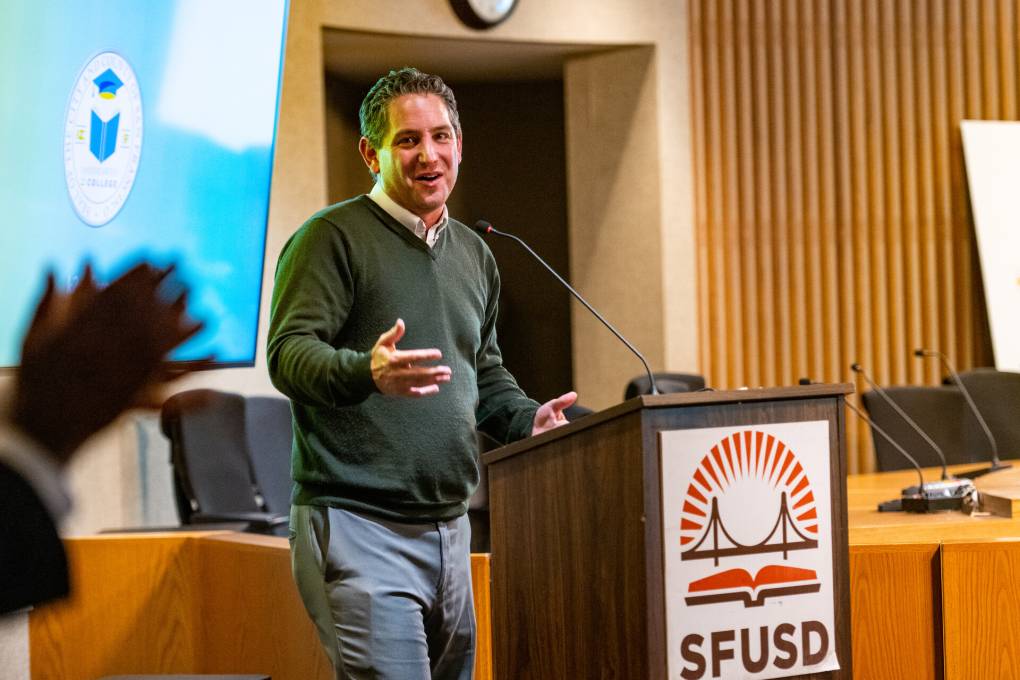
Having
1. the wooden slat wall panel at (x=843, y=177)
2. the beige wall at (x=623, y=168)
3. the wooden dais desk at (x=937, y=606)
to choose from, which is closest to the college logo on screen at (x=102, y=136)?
the wooden dais desk at (x=937, y=606)

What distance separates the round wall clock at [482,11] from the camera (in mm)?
6316

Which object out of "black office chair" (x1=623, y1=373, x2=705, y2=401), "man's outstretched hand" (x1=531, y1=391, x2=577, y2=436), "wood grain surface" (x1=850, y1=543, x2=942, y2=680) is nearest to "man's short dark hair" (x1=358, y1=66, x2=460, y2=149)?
"man's outstretched hand" (x1=531, y1=391, x2=577, y2=436)

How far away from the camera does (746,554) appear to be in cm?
176

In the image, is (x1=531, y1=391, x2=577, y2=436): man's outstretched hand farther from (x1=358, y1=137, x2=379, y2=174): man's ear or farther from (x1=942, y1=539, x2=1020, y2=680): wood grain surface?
(x1=942, y1=539, x2=1020, y2=680): wood grain surface

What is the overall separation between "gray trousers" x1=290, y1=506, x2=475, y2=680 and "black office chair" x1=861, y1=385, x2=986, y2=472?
340cm

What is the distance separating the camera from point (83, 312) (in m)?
0.76

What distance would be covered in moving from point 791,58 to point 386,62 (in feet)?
8.13

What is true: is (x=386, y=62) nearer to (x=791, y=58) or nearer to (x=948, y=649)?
(x=791, y=58)

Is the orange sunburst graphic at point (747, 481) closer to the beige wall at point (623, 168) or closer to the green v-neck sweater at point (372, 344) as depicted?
the green v-neck sweater at point (372, 344)

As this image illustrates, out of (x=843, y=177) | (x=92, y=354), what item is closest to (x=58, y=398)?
(x=92, y=354)

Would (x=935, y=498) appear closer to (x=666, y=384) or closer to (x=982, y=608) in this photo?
(x=982, y=608)

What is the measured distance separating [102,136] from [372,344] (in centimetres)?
165

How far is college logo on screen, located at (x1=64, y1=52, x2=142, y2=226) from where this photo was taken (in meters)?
2.96

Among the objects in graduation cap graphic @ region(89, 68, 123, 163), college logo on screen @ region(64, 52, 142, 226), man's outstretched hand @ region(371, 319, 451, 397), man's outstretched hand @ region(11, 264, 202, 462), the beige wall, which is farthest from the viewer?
the beige wall
